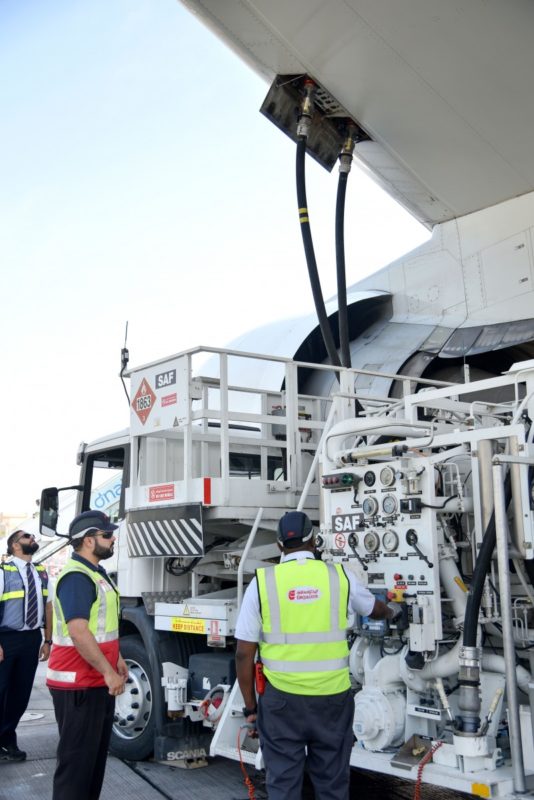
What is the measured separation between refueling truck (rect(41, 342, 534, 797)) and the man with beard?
2.05 feet

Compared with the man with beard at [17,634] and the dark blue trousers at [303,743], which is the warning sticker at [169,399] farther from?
the dark blue trousers at [303,743]

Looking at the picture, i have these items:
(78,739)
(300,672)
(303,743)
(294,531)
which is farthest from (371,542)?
(78,739)

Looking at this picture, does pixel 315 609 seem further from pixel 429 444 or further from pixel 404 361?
pixel 404 361

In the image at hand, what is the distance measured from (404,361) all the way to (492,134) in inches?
93.5

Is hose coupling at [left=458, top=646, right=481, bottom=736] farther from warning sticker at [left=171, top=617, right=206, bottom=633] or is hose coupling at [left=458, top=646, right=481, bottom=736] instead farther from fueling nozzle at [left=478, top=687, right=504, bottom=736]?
warning sticker at [left=171, top=617, right=206, bottom=633]

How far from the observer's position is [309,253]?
8.19 meters

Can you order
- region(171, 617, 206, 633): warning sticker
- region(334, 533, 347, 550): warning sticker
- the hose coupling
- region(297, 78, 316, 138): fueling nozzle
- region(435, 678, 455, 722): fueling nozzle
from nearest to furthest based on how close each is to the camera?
the hose coupling
region(435, 678, 455, 722): fueling nozzle
region(334, 533, 347, 550): warning sticker
region(171, 617, 206, 633): warning sticker
region(297, 78, 316, 138): fueling nozzle

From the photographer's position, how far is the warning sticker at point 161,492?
18.9 ft

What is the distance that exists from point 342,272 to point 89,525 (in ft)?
16.1

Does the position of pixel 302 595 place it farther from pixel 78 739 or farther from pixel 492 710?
pixel 78 739

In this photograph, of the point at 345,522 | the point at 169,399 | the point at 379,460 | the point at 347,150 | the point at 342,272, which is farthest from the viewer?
the point at 347,150

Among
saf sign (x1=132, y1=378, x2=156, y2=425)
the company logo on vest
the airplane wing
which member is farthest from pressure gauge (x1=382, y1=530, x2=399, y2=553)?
the airplane wing

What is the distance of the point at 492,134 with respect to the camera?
25.6 feet

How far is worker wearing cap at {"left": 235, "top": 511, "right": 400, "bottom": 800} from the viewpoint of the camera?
11.4ft
